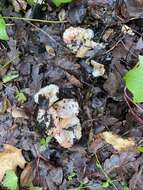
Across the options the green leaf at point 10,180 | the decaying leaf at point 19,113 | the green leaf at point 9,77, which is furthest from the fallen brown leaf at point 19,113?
the green leaf at point 10,180

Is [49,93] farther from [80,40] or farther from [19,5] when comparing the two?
[19,5]

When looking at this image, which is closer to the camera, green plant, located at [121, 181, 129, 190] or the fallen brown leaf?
green plant, located at [121, 181, 129, 190]

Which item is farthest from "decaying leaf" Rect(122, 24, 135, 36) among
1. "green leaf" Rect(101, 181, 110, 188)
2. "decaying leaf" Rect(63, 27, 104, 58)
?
"green leaf" Rect(101, 181, 110, 188)

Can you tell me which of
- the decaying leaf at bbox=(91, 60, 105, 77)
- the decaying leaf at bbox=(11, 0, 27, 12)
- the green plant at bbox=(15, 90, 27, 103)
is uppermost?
the decaying leaf at bbox=(11, 0, 27, 12)

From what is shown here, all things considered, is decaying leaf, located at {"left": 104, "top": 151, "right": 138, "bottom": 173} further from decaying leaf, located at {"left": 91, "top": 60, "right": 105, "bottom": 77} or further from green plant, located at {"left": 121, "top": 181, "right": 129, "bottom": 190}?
decaying leaf, located at {"left": 91, "top": 60, "right": 105, "bottom": 77}

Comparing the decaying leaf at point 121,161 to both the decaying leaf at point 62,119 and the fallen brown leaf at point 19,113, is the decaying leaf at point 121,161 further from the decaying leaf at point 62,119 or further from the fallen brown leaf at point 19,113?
the fallen brown leaf at point 19,113

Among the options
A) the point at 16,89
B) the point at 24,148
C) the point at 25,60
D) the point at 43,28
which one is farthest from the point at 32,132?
the point at 43,28
